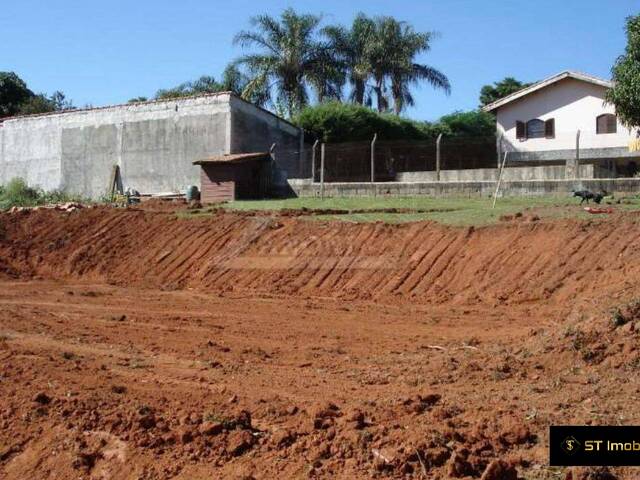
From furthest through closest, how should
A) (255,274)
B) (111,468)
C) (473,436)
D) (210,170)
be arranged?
1. (210,170)
2. (255,274)
3. (111,468)
4. (473,436)

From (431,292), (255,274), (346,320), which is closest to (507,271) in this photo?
(431,292)

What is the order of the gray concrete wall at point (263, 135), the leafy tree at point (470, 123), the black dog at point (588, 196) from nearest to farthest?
the black dog at point (588, 196), the gray concrete wall at point (263, 135), the leafy tree at point (470, 123)

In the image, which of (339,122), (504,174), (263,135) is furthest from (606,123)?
(263,135)

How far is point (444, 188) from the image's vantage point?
2441 cm

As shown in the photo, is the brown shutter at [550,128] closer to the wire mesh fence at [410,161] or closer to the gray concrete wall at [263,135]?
the wire mesh fence at [410,161]

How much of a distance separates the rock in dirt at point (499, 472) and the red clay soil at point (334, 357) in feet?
0.06

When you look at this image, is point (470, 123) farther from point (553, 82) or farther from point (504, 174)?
point (504, 174)

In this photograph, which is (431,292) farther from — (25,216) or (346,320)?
(25,216)

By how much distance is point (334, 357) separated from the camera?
383 inches

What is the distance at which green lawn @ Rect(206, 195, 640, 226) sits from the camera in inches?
723

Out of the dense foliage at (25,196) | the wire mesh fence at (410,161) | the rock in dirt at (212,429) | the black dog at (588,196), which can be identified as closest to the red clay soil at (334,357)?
the rock in dirt at (212,429)

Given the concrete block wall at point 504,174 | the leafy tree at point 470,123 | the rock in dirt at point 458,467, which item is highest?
the leafy tree at point 470,123

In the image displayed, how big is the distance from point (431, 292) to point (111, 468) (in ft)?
32.4

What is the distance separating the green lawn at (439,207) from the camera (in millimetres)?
18359
